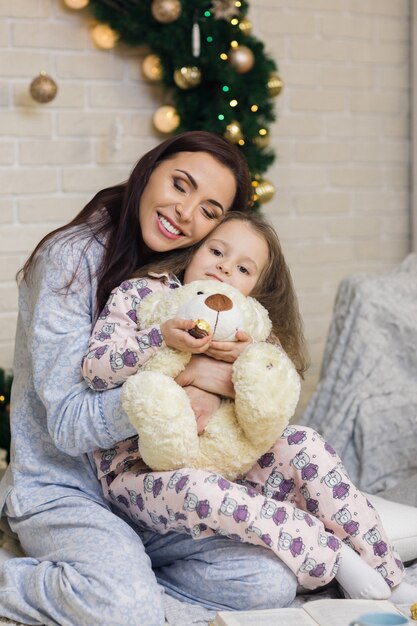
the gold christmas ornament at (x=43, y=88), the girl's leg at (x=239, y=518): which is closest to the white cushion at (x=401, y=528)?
the girl's leg at (x=239, y=518)

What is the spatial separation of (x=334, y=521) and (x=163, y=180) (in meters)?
0.82

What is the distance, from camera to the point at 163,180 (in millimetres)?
2082

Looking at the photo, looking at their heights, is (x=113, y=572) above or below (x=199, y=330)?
below

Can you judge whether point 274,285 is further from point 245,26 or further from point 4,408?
point 245,26

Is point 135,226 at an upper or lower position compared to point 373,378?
upper

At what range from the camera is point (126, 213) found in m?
2.08

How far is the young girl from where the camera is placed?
1.79m

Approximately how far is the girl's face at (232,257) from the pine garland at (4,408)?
1.08 metres

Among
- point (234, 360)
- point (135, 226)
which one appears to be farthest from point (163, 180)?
point (234, 360)

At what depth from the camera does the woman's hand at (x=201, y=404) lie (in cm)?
187

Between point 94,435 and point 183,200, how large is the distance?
0.56m

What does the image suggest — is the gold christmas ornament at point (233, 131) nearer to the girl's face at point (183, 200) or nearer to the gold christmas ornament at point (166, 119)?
the gold christmas ornament at point (166, 119)

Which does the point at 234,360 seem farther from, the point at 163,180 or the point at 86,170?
the point at 86,170

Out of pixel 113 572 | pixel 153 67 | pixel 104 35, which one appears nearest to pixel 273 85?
pixel 153 67
